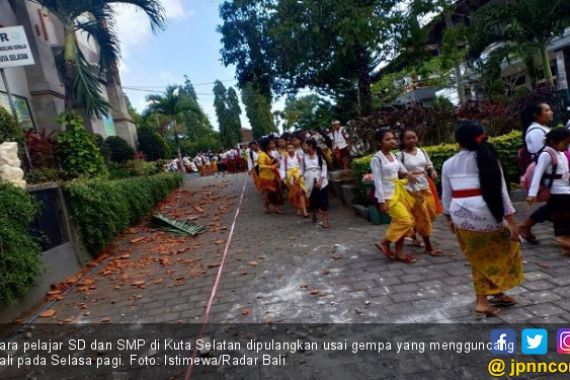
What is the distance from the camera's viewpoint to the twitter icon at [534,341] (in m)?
2.63

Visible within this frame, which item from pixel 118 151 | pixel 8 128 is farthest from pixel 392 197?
pixel 118 151

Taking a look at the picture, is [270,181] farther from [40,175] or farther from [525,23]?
[525,23]

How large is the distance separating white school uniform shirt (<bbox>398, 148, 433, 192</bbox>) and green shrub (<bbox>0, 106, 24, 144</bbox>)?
22.0 feet

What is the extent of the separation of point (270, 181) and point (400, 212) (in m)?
5.02

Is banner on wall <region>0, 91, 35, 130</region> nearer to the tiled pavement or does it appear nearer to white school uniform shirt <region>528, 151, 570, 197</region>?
the tiled pavement

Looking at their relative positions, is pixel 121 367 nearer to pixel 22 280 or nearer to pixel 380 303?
pixel 22 280

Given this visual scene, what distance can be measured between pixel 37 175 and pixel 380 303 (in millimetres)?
6589

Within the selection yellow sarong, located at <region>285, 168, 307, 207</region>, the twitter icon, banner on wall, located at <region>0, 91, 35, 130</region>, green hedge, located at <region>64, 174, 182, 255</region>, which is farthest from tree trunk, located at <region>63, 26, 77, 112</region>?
the twitter icon

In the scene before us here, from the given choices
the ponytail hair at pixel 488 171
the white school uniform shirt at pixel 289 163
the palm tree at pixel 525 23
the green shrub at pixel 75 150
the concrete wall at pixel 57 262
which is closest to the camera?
the ponytail hair at pixel 488 171

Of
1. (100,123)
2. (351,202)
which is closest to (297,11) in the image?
(351,202)

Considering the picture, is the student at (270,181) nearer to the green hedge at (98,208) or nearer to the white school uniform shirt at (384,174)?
the green hedge at (98,208)

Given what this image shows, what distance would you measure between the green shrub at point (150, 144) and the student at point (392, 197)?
16.7 metres

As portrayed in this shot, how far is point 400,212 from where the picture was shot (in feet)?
15.4

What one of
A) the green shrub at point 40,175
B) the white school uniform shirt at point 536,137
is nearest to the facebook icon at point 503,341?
the white school uniform shirt at point 536,137
